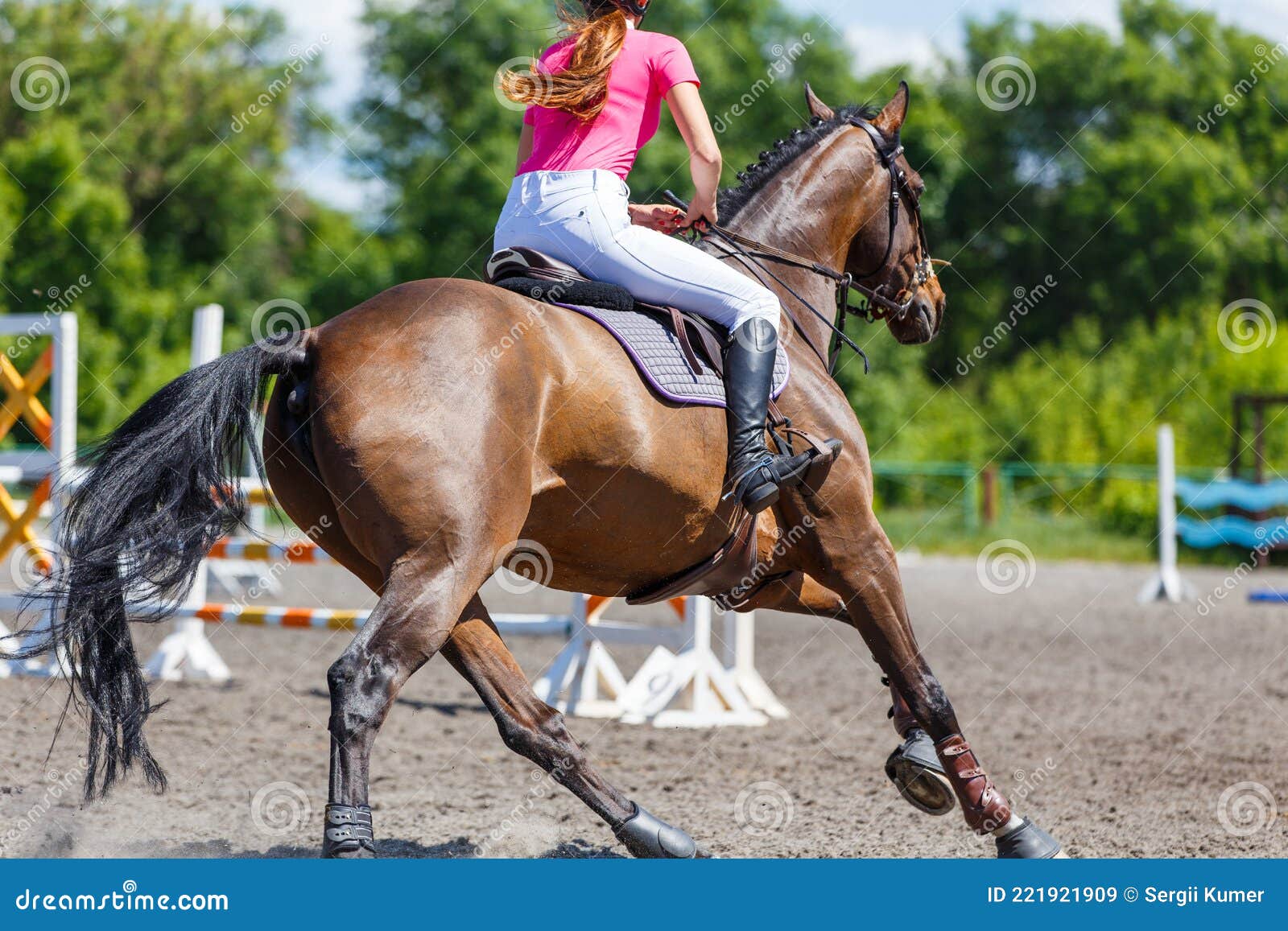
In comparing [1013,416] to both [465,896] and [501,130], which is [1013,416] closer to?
[501,130]

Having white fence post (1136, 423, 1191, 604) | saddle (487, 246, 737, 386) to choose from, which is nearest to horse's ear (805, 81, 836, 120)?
saddle (487, 246, 737, 386)

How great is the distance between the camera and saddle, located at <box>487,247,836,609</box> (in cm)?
394

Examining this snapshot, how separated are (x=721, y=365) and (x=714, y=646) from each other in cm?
751

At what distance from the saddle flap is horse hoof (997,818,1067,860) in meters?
2.31

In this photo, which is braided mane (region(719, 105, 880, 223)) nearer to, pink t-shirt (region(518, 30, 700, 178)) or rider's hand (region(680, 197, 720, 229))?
rider's hand (region(680, 197, 720, 229))

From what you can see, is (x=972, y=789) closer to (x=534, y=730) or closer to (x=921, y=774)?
(x=921, y=774)

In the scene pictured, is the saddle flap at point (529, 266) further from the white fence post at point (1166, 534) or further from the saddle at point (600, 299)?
the white fence post at point (1166, 534)

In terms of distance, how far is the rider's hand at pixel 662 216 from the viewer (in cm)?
467

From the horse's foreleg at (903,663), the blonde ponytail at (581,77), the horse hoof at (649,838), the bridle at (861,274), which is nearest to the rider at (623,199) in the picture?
the blonde ponytail at (581,77)

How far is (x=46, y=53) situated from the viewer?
115 feet

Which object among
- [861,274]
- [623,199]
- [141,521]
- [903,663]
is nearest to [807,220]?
[861,274]

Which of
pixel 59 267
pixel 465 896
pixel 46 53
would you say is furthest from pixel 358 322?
pixel 46 53

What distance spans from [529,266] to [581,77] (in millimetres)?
598

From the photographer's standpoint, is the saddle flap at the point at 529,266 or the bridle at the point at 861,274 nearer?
the saddle flap at the point at 529,266
